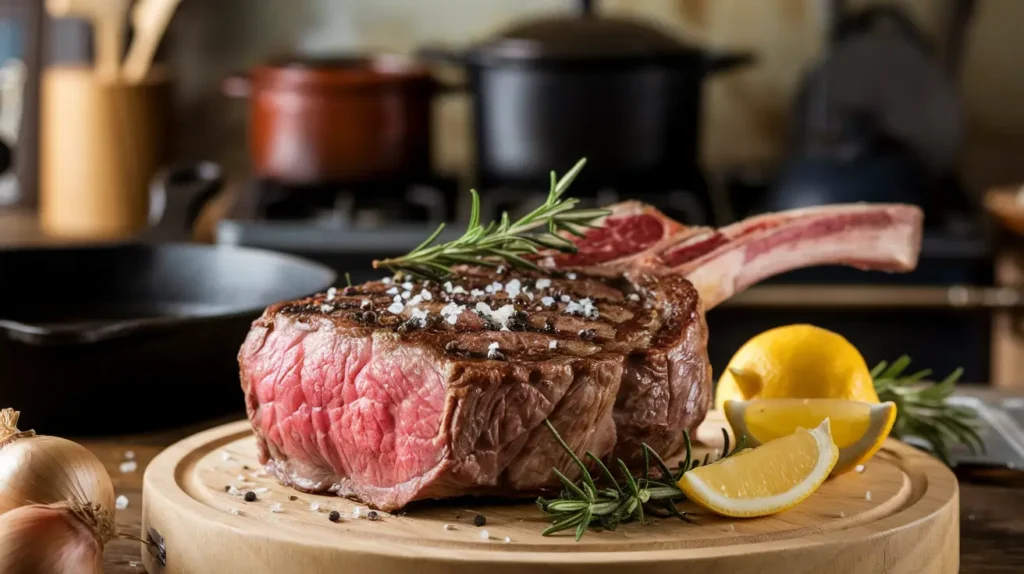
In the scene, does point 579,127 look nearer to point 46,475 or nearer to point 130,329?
point 130,329

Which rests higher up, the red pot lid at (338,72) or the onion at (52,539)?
the red pot lid at (338,72)

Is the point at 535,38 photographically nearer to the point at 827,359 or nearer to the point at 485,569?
the point at 827,359

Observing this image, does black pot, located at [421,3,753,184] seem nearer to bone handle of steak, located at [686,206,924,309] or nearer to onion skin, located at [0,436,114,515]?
bone handle of steak, located at [686,206,924,309]

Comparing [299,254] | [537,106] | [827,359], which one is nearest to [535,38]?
[537,106]

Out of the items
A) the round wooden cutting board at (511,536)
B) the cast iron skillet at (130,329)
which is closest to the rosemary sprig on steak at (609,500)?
the round wooden cutting board at (511,536)

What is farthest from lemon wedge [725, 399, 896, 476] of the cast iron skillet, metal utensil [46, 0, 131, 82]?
metal utensil [46, 0, 131, 82]

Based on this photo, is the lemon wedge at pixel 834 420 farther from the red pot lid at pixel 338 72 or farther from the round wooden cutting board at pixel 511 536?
the red pot lid at pixel 338 72
